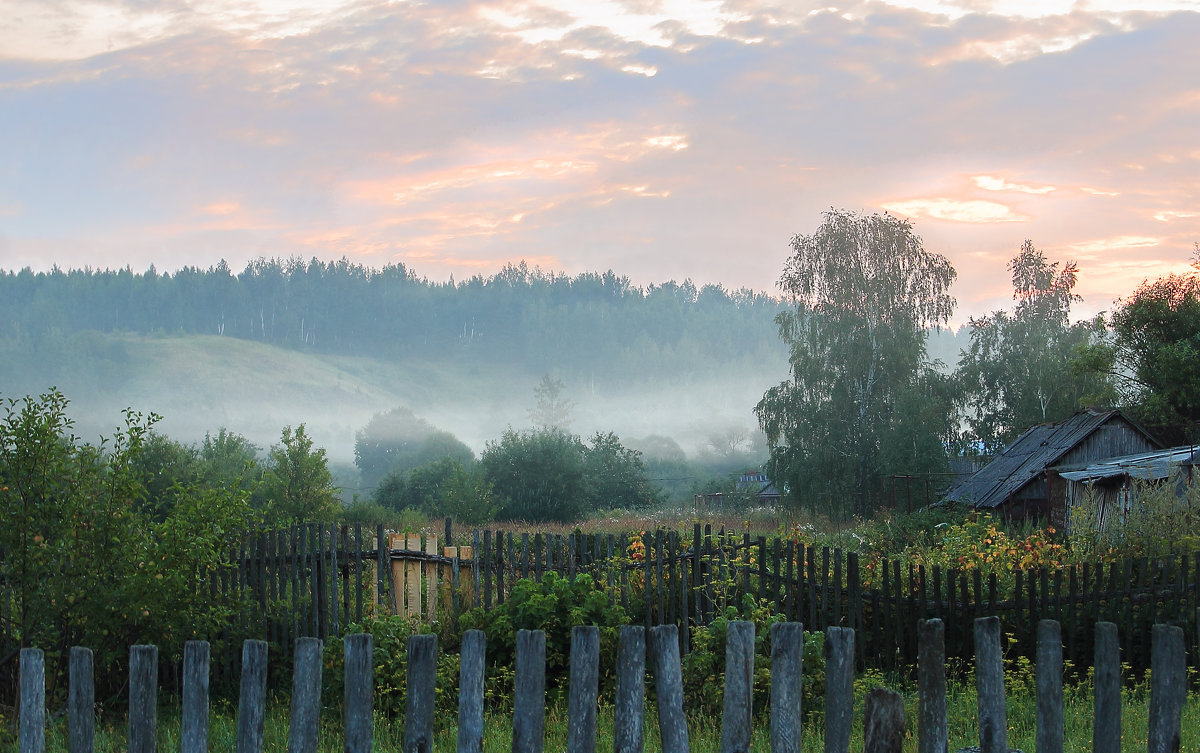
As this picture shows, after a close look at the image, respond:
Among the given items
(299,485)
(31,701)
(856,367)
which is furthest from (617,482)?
(31,701)

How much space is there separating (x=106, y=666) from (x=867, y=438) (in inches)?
1507

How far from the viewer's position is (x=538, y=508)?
1887 inches

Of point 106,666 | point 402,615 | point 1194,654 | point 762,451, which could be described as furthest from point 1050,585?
point 762,451

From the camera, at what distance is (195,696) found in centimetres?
433

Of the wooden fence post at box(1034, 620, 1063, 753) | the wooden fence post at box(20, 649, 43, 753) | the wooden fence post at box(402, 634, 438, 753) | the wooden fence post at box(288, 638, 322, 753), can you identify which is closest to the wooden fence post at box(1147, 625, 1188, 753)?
the wooden fence post at box(1034, 620, 1063, 753)

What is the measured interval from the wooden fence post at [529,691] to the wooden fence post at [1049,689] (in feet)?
6.43

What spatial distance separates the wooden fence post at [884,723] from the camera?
382 cm

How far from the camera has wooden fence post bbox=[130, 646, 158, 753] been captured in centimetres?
432

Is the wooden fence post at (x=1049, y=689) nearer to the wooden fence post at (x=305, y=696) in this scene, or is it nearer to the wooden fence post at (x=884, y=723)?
the wooden fence post at (x=884, y=723)

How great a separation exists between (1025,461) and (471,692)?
35260mm

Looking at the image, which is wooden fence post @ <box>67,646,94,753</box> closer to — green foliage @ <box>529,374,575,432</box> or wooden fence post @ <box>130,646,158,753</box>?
wooden fence post @ <box>130,646,158,753</box>

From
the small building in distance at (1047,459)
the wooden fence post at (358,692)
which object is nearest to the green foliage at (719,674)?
the wooden fence post at (358,692)

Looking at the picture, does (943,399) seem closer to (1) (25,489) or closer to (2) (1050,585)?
(2) (1050,585)

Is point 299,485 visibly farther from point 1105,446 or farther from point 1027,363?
point 1027,363
